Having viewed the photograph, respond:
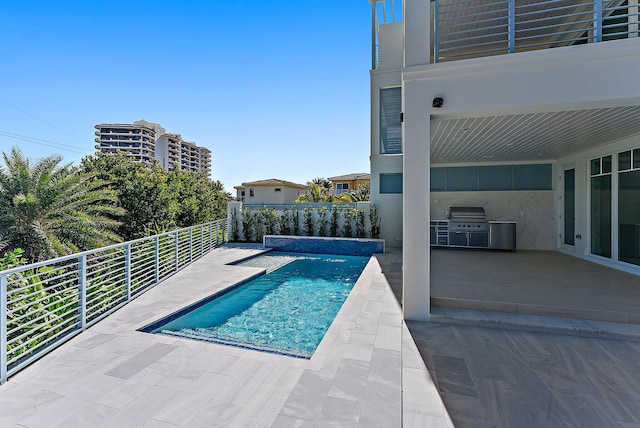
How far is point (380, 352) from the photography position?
3543mm

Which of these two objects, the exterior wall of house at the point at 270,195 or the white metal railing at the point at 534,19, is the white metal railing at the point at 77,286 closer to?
the white metal railing at the point at 534,19

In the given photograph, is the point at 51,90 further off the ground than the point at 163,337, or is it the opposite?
the point at 51,90

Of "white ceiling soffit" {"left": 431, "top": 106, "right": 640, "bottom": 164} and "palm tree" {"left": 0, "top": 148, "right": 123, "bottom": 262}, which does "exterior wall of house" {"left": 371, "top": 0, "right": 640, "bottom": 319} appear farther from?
"palm tree" {"left": 0, "top": 148, "right": 123, "bottom": 262}

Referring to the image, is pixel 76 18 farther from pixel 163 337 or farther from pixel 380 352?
pixel 380 352

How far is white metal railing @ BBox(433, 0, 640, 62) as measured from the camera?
4070 millimetres

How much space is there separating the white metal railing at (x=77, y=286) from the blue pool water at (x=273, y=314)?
46.4 inches

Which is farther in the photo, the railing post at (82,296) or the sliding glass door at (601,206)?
the sliding glass door at (601,206)

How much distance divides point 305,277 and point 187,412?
5952 mm

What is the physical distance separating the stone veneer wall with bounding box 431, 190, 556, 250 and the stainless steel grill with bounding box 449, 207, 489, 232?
51 cm

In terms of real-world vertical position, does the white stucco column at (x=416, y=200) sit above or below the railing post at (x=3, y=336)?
above

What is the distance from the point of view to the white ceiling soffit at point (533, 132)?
493 centimetres

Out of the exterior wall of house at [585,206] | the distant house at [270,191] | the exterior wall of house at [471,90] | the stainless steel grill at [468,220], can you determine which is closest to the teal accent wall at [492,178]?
the exterior wall of house at [585,206]

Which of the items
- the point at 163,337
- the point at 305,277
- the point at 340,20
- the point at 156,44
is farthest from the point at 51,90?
the point at 163,337

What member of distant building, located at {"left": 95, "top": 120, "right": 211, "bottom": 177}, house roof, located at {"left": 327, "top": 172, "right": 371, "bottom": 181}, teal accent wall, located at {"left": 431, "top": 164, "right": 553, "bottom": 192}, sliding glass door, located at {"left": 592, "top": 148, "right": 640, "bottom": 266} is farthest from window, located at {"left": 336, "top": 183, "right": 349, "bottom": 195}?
distant building, located at {"left": 95, "top": 120, "right": 211, "bottom": 177}
